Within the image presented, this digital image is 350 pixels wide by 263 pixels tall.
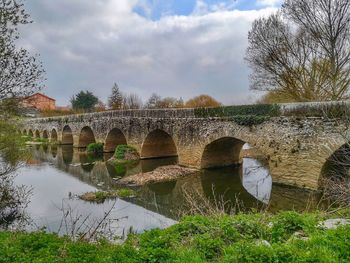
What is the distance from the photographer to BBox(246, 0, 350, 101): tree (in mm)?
16359

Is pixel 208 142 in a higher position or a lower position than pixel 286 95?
lower

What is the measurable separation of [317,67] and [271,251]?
639 inches

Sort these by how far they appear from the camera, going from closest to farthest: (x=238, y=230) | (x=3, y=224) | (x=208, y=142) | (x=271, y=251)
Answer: (x=271, y=251), (x=238, y=230), (x=3, y=224), (x=208, y=142)

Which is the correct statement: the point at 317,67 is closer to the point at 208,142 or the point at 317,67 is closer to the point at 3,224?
the point at 208,142

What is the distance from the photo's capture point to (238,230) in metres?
5.48

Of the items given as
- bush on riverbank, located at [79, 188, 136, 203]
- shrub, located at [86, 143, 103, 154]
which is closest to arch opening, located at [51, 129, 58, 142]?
shrub, located at [86, 143, 103, 154]

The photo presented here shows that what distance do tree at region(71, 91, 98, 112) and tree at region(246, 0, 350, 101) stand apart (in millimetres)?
41365

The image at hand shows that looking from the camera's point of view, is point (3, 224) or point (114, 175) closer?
point (3, 224)

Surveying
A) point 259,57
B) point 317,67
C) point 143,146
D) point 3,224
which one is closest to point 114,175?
point 143,146

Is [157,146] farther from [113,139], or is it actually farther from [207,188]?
[207,188]

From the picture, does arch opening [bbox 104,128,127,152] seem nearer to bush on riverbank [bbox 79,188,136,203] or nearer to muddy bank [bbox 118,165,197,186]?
muddy bank [bbox 118,165,197,186]

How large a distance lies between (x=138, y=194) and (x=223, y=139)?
16.8 feet

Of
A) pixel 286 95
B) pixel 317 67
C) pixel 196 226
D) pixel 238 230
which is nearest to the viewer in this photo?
pixel 238 230

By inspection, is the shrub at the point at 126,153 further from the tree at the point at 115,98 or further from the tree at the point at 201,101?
the tree at the point at 115,98
